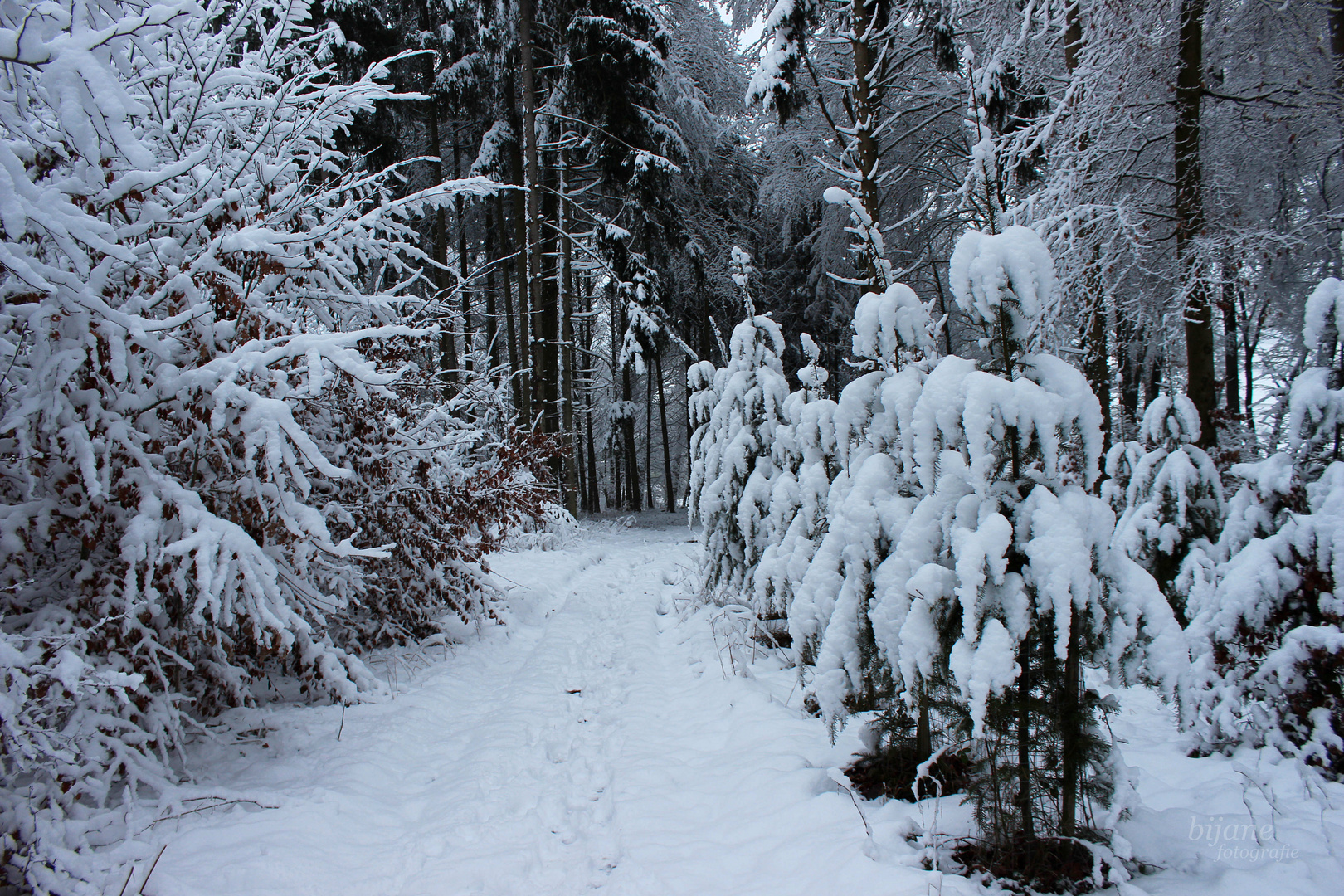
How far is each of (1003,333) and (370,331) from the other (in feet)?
10.1

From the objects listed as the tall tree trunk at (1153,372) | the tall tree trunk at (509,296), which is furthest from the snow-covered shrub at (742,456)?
the tall tree trunk at (509,296)

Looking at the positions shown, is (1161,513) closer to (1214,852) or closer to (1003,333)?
(1214,852)

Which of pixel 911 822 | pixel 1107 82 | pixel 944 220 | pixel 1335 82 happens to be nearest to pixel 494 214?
pixel 944 220

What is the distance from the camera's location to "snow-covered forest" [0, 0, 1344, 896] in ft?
7.51

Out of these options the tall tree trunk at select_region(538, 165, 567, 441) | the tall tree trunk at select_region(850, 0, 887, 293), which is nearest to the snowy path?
the tall tree trunk at select_region(850, 0, 887, 293)

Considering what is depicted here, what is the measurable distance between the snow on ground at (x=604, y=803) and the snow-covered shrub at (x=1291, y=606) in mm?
220

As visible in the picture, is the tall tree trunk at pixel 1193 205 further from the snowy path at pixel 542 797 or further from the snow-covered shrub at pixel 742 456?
the snowy path at pixel 542 797

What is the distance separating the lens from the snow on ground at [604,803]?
7.98ft

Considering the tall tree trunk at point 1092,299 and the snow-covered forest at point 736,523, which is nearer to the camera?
the snow-covered forest at point 736,523

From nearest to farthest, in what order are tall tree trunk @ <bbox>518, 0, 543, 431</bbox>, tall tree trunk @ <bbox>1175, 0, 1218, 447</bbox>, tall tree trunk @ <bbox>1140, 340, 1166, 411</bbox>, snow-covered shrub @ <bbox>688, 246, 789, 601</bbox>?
1. snow-covered shrub @ <bbox>688, 246, 789, 601</bbox>
2. tall tree trunk @ <bbox>1175, 0, 1218, 447</bbox>
3. tall tree trunk @ <bbox>1140, 340, 1166, 411</bbox>
4. tall tree trunk @ <bbox>518, 0, 543, 431</bbox>

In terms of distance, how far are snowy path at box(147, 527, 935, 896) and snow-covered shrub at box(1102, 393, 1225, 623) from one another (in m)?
2.58

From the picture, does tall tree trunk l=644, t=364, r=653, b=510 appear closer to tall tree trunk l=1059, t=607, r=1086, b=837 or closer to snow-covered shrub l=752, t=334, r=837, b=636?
snow-covered shrub l=752, t=334, r=837, b=636

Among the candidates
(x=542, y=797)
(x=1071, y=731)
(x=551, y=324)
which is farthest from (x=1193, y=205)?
→ (x=551, y=324)

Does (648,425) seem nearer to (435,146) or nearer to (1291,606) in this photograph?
(435,146)
